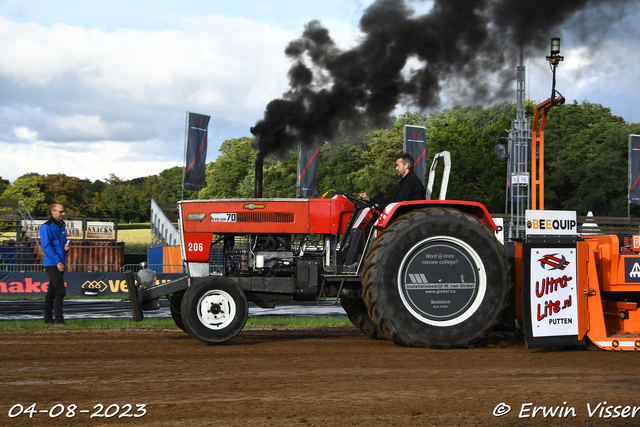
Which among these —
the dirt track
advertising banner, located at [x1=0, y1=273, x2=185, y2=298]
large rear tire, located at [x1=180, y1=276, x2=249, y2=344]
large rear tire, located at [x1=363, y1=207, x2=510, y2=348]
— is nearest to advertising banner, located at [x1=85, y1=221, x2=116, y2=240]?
advertising banner, located at [x1=0, y1=273, x2=185, y2=298]

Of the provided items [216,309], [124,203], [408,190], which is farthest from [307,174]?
[124,203]

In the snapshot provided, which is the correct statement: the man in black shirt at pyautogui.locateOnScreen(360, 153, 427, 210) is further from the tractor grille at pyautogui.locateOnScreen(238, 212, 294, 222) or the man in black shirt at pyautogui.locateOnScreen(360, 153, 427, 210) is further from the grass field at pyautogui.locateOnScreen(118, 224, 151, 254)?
the grass field at pyautogui.locateOnScreen(118, 224, 151, 254)

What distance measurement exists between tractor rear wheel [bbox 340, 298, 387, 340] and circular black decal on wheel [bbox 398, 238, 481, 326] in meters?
1.06

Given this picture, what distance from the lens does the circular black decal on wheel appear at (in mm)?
5773

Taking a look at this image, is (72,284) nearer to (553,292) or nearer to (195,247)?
(195,247)

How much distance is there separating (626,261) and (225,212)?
407 cm

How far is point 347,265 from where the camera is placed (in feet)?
20.8

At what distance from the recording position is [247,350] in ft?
19.0

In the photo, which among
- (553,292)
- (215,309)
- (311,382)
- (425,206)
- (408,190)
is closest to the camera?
(311,382)

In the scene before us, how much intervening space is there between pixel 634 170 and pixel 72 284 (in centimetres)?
2377

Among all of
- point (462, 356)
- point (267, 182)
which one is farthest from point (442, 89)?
point (267, 182)

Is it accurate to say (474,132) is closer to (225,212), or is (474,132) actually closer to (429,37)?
(429,37)

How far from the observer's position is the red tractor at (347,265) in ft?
18.8

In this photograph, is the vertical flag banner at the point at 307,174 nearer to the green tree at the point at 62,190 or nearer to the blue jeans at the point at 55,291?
the blue jeans at the point at 55,291
